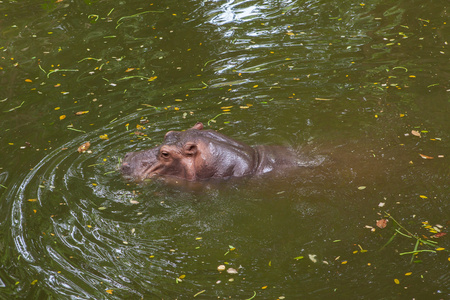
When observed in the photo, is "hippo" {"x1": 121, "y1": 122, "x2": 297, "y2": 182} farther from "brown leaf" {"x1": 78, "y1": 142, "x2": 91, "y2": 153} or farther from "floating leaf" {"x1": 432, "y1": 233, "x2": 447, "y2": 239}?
"floating leaf" {"x1": 432, "y1": 233, "x2": 447, "y2": 239}

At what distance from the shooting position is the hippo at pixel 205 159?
7.86 metres

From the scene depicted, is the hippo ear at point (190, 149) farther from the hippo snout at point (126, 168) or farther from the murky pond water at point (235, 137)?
the hippo snout at point (126, 168)

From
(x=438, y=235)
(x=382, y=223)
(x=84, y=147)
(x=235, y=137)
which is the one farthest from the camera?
(x=84, y=147)

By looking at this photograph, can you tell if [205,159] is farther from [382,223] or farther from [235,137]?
[382,223]

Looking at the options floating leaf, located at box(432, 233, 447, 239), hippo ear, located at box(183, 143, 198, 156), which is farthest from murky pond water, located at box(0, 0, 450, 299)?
hippo ear, located at box(183, 143, 198, 156)

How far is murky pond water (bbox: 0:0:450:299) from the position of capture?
661 cm

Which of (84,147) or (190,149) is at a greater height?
(190,149)

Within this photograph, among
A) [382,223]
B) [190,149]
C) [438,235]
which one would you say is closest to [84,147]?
[190,149]

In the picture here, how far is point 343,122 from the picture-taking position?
361 inches

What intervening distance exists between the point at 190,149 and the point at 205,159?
25 centimetres

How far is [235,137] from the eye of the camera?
9.09m

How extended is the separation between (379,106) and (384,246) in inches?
136

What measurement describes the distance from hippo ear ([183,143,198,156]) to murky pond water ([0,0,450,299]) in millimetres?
487

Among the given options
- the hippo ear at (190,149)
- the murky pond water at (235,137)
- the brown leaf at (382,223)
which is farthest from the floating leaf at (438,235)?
the hippo ear at (190,149)
